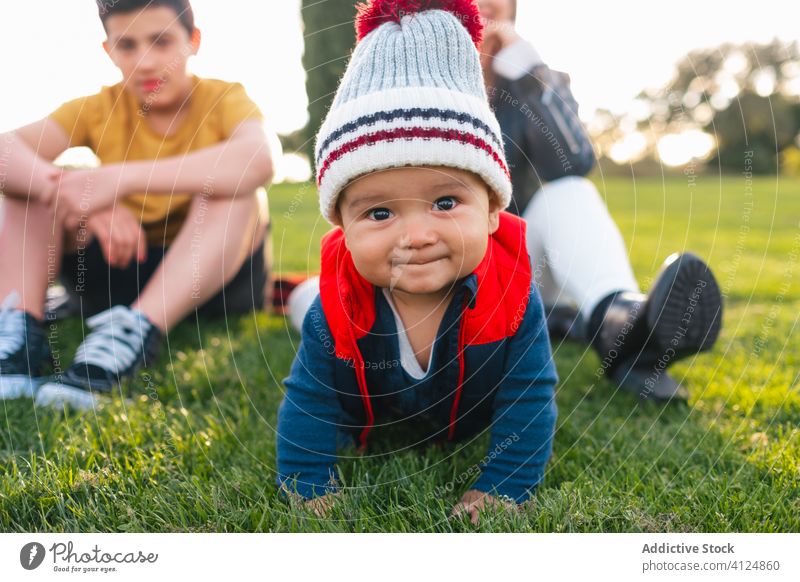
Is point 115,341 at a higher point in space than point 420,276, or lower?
lower

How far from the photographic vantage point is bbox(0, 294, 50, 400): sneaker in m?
1.62

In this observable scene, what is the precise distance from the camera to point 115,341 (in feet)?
5.58

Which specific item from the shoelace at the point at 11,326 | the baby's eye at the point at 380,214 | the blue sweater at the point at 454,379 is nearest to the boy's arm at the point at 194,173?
the shoelace at the point at 11,326

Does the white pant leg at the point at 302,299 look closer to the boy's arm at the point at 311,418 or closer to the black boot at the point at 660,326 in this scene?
the boy's arm at the point at 311,418

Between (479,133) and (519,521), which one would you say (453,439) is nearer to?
(519,521)

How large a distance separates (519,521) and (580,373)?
0.84 m

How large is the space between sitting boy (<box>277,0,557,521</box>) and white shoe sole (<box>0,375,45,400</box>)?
2.48 feet

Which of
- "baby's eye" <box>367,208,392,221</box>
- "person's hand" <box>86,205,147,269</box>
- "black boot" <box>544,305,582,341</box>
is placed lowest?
"black boot" <box>544,305,582,341</box>

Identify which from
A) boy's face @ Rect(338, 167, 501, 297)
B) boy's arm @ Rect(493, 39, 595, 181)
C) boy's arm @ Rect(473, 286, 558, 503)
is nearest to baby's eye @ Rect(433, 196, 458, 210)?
boy's face @ Rect(338, 167, 501, 297)

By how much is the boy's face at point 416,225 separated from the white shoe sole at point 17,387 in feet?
3.16

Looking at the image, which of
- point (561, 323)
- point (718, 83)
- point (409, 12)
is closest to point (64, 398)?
point (409, 12)

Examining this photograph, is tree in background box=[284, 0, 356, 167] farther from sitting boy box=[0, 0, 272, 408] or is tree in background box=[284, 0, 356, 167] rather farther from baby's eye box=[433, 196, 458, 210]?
baby's eye box=[433, 196, 458, 210]

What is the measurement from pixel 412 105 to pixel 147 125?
1203mm

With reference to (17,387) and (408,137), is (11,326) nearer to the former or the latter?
(17,387)
